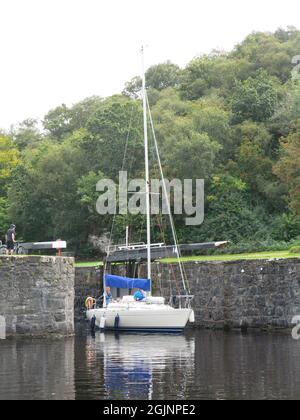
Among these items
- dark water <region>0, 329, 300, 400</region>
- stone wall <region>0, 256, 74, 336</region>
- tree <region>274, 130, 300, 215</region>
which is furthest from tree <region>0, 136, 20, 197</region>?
dark water <region>0, 329, 300, 400</region>

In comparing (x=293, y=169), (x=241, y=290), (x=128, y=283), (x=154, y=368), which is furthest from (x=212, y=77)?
(x=154, y=368)

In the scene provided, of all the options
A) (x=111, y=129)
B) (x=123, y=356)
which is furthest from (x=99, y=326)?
(x=111, y=129)

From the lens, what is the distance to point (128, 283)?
39.1m

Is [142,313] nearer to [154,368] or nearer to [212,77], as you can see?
[154,368]

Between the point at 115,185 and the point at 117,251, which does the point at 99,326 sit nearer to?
the point at 117,251

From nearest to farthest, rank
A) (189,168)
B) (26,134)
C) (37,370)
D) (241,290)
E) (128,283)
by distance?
(37,370) → (241,290) → (128,283) → (189,168) → (26,134)

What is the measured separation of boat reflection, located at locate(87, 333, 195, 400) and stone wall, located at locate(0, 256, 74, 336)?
5.64 ft

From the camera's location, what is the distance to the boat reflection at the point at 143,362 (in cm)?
1964

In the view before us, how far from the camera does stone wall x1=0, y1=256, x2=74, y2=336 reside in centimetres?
3094

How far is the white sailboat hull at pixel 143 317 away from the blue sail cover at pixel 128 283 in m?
0.95

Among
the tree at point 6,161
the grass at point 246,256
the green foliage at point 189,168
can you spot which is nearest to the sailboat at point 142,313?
the grass at point 246,256

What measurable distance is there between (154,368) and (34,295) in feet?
29.4

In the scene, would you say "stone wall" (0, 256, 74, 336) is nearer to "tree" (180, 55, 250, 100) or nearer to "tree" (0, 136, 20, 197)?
"tree" (0, 136, 20, 197)
